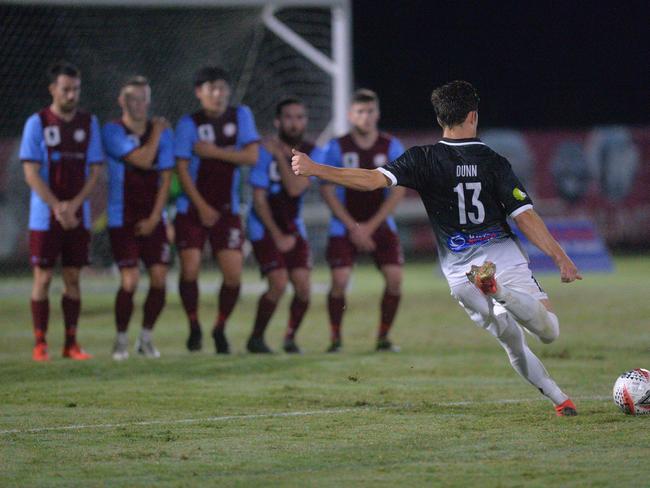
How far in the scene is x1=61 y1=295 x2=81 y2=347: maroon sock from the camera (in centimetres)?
1048

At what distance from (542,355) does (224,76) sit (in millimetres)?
3729

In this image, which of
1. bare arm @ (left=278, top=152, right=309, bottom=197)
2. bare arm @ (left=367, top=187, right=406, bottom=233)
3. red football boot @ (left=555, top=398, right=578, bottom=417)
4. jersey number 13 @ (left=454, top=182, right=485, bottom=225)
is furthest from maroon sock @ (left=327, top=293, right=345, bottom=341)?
red football boot @ (left=555, top=398, right=578, bottom=417)

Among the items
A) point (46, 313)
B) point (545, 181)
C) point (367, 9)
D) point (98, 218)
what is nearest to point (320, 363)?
point (46, 313)

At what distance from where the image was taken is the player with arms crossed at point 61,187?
33.4 ft

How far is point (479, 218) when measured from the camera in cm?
698

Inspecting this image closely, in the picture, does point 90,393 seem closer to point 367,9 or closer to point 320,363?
point 320,363

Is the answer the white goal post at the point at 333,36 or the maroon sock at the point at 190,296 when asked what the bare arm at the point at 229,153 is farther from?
the white goal post at the point at 333,36

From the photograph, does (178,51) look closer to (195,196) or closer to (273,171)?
(273,171)

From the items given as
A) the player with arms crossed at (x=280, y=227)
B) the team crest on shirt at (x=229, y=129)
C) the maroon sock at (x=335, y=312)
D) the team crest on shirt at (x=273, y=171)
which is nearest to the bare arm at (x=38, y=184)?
the team crest on shirt at (x=229, y=129)

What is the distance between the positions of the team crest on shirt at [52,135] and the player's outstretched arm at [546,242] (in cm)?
493

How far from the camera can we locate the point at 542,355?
10.4m

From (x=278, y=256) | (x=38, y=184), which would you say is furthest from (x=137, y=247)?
(x=278, y=256)

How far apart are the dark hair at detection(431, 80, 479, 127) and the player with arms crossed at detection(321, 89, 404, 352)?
154 inches

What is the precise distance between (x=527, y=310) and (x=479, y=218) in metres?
0.65
